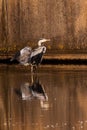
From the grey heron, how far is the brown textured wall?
108 cm

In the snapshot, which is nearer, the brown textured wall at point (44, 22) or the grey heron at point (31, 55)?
the grey heron at point (31, 55)

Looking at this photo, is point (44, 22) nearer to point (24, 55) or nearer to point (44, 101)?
point (24, 55)

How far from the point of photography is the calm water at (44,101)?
8.59 metres

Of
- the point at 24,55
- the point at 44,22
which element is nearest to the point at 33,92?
the point at 24,55

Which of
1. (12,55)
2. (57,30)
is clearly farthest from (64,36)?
(12,55)

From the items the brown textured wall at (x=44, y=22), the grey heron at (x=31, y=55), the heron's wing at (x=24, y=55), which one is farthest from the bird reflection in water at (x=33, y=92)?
the brown textured wall at (x=44, y=22)

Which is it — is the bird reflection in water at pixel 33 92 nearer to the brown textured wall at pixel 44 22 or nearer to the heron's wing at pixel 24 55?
the heron's wing at pixel 24 55

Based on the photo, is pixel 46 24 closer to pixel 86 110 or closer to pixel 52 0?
pixel 52 0

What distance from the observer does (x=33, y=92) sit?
1181 centimetres

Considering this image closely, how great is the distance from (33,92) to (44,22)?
261 inches

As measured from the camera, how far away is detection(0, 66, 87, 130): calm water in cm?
859

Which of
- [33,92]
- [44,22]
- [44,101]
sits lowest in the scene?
[33,92]

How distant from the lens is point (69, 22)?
18250 mm

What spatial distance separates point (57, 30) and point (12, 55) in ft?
4.94
